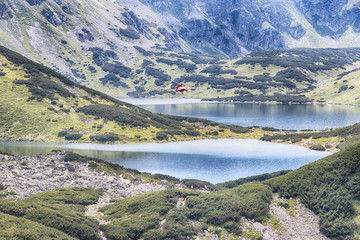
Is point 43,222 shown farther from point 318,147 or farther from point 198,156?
point 318,147

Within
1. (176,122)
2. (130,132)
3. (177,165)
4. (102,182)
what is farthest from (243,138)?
(102,182)

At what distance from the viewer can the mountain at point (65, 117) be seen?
122m

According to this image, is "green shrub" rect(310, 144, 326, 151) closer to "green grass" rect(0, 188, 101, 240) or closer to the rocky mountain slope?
the rocky mountain slope

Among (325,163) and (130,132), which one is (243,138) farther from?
(325,163)

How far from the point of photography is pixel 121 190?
61094mm

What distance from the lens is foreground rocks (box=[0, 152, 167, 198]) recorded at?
54066 mm

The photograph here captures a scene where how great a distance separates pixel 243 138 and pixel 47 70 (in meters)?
95.3

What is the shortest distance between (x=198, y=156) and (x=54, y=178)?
50073 mm

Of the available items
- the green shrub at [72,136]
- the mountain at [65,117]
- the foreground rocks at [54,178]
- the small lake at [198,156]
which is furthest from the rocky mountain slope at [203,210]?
the mountain at [65,117]

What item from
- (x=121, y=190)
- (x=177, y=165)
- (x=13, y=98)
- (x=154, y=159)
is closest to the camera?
(x=121, y=190)

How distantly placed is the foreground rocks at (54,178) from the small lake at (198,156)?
1929 cm

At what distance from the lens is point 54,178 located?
6122 centimetres

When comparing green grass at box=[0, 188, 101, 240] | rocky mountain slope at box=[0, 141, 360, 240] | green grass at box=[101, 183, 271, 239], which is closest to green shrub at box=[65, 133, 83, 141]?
rocky mountain slope at box=[0, 141, 360, 240]

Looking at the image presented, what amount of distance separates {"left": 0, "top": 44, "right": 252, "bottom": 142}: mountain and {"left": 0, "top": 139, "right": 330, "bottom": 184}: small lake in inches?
353
